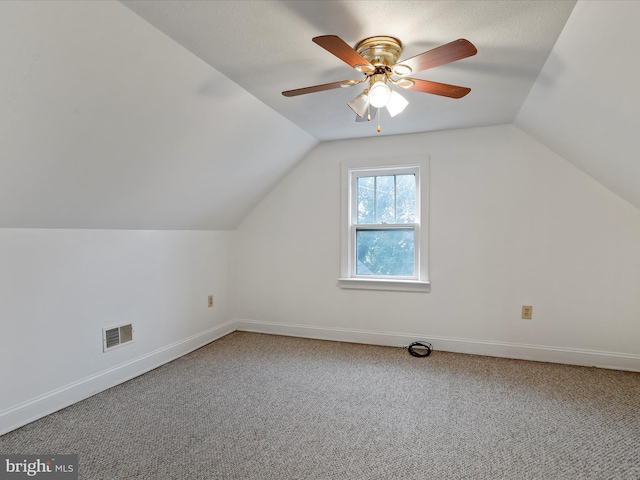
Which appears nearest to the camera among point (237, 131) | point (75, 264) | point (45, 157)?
point (45, 157)

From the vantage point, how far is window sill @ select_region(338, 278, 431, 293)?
3.51 meters

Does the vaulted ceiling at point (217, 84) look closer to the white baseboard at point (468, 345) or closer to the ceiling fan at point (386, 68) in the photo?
the ceiling fan at point (386, 68)

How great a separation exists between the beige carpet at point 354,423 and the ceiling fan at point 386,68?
1829 mm

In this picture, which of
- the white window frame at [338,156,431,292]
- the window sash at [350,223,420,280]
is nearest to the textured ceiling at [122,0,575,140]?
the white window frame at [338,156,431,292]

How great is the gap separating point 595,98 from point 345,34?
143 cm

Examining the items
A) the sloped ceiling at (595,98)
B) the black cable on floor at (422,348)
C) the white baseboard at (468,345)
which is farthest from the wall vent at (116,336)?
the sloped ceiling at (595,98)

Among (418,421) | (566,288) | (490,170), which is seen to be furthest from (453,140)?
(418,421)

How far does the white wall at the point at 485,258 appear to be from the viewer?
3.02 meters

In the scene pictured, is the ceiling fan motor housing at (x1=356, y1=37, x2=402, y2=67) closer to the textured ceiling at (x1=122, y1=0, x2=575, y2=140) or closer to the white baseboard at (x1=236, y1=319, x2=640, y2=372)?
the textured ceiling at (x1=122, y1=0, x2=575, y2=140)

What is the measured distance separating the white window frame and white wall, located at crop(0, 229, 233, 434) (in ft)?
4.88

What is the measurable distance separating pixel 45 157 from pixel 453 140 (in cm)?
314

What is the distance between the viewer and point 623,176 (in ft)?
8.40

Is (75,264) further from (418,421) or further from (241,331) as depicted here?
(418,421)

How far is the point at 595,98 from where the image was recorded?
201cm
